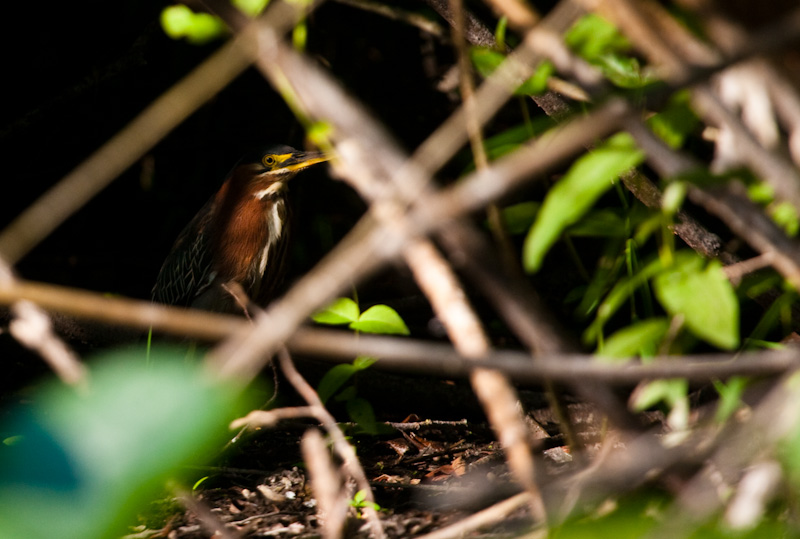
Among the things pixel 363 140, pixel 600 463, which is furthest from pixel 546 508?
pixel 363 140

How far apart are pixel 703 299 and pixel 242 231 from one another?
3.48m

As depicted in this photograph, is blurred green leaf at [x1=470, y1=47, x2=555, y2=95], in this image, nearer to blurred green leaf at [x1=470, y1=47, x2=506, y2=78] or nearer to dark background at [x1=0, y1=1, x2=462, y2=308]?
blurred green leaf at [x1=470, y1=47, x2=506, y2=78]

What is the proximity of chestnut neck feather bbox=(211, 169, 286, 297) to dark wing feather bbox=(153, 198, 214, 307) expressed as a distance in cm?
9

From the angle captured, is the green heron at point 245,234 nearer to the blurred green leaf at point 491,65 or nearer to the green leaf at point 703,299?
the blurred green leaf at point 491,65

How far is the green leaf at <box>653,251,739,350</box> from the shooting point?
0.90 metres

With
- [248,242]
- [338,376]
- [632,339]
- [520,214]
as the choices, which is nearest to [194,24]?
[520,214]

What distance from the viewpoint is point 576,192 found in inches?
34.9

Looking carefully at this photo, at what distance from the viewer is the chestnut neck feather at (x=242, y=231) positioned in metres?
4.15

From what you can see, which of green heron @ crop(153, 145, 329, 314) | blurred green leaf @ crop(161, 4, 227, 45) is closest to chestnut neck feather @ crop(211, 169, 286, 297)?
green heron @ crop(153, 145, 329, 314)

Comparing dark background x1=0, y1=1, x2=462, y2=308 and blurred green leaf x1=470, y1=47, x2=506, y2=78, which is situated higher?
dark background x1=0, y1=1, x2=462, y2=308

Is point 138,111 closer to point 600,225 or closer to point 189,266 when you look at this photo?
point 189,266

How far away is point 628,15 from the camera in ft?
2.43

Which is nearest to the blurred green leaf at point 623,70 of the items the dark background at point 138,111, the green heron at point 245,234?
the dark background at point 138,111

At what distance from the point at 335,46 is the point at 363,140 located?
11.5ft
